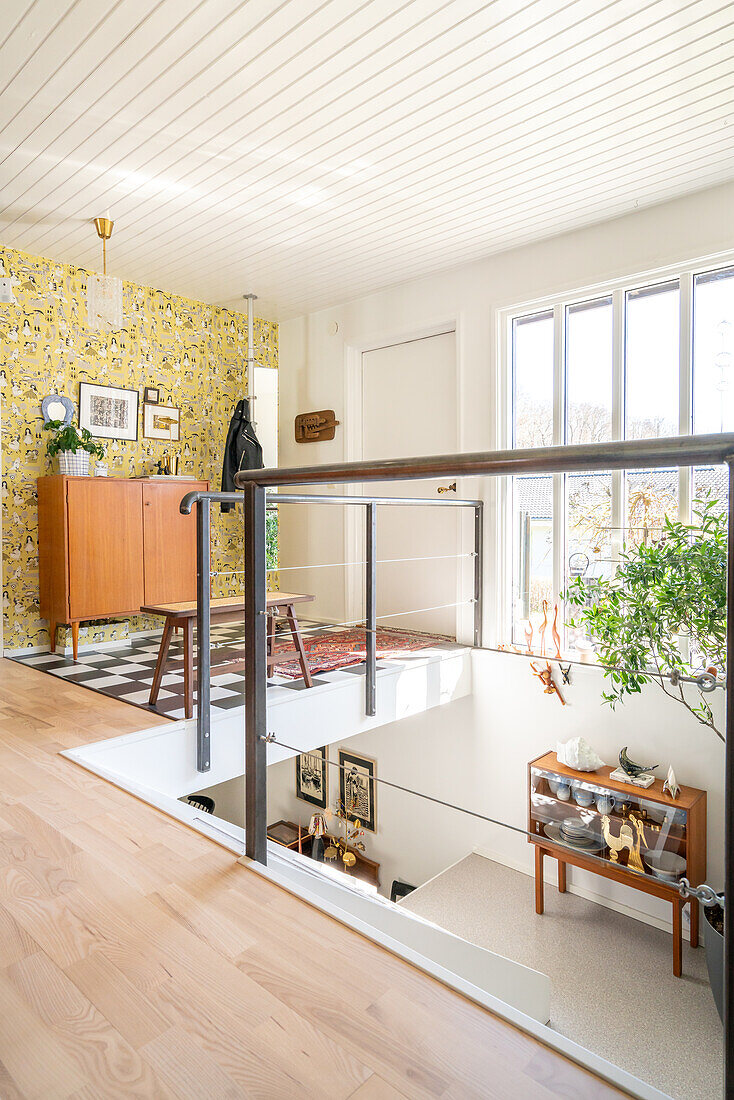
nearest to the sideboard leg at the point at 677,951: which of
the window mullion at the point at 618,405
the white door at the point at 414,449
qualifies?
the window mullion at the point at 618,405

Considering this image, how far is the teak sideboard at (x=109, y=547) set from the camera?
3668 millimetres

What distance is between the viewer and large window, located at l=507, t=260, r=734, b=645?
3250mm

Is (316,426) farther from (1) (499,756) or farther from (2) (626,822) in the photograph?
(2) (626,822)

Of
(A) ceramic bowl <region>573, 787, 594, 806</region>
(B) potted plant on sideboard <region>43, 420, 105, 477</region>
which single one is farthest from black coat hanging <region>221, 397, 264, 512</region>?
(A) ceramic bowl <region>573, 787, 594, 806</region>

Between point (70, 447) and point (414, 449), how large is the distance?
6.74ft

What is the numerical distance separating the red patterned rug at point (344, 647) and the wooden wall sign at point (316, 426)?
4.59 ft

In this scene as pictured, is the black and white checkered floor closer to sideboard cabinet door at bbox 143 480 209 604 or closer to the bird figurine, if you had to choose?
sideboard cabinet door at bbox 143 480 209 604

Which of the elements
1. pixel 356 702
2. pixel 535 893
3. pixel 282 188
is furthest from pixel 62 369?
pixel 535 893

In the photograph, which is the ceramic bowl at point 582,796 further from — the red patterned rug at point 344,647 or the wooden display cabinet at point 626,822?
the red patterned rug at point 344,647

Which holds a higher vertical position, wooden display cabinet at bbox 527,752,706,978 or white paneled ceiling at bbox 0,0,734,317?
white paneled ceiling at bbox 0,0,734,317

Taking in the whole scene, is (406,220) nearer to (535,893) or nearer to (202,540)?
(202,540)

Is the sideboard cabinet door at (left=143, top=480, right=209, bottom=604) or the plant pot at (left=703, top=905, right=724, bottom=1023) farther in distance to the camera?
the sideboard cabinet door at (left=143, top=480, right=209, bottom=604)

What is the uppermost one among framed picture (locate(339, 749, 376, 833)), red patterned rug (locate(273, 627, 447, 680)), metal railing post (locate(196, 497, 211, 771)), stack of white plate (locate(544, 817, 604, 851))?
metal railing post (locate(196, 497, 211, 771))

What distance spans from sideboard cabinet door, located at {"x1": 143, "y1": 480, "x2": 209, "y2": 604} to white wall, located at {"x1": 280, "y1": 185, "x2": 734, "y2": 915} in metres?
1.11
